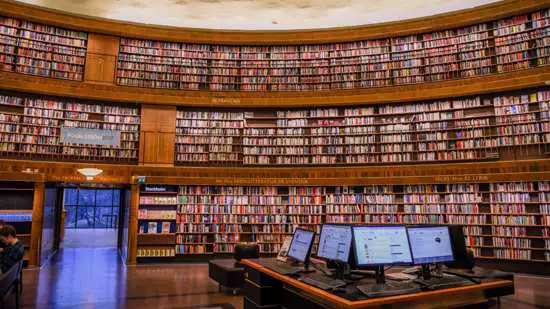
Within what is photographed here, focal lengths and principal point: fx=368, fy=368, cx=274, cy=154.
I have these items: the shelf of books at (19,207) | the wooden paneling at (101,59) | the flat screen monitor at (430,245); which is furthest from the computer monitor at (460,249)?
the wooden paneling at (101,59)

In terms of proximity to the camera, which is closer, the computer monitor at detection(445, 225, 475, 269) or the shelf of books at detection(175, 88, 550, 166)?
the computer monitor at detection(445, 225, 475, 269)

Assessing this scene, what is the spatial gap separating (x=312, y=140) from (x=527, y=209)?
4.72 meters

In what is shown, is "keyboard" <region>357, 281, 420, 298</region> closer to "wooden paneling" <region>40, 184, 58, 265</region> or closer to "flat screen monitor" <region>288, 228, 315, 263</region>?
"flat screen monitor" <region>288, 228, 315, 263</region>

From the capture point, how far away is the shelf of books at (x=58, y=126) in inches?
318

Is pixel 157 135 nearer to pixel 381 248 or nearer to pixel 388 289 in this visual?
pixel 381 248

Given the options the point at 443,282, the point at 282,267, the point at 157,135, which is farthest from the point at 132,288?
the point at 443,282

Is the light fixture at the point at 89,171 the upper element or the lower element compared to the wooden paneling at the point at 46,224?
upper

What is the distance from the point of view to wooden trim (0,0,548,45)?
816cm

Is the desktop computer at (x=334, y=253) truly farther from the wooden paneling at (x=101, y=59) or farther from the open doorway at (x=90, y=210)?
the open doorway at (x=90, y=210)

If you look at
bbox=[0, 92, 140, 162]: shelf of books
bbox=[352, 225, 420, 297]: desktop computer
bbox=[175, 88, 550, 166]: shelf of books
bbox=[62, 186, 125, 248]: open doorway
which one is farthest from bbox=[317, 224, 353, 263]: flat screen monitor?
bbox=[62, 186, 125, 248]: open doorway

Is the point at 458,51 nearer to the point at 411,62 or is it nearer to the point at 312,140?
the point at 411,62

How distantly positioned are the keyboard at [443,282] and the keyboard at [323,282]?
0.63m

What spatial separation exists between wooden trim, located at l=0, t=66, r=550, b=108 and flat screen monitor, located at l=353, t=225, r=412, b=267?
6.22 m

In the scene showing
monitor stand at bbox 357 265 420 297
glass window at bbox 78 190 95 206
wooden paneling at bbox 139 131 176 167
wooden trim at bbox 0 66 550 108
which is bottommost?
monitor stand at bbox 357 265 420 297
